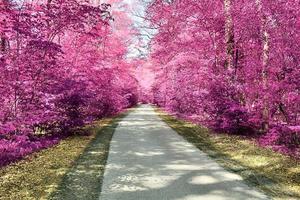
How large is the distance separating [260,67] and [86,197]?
37.6 ft

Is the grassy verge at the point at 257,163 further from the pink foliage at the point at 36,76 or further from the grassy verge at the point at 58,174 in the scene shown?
the pink foliage at the point at 36,76

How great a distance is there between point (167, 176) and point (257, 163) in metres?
2.77

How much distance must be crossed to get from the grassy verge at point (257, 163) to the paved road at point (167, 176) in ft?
1.11

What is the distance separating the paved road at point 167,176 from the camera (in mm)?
7194

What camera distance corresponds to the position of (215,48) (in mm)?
21156

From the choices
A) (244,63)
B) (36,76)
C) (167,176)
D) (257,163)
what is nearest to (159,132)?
(244,63)

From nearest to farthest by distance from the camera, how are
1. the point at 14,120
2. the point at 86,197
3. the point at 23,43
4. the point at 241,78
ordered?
the point at 86,197, the point at 14,120, the point at 23,43, the point at 241,78

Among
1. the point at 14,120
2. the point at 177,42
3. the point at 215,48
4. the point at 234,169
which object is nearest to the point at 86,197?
the point at 234,169

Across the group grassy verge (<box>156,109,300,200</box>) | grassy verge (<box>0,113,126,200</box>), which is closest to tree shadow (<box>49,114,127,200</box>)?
grassy verge (<box>0,113,126,200</box>)

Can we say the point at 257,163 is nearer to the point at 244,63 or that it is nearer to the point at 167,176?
the point at 167,176

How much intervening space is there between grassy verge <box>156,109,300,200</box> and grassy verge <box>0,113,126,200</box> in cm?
319

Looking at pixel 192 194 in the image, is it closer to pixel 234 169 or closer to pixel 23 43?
pixel 234 169

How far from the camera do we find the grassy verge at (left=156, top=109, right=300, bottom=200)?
775 cm

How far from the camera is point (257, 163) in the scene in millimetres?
10148
